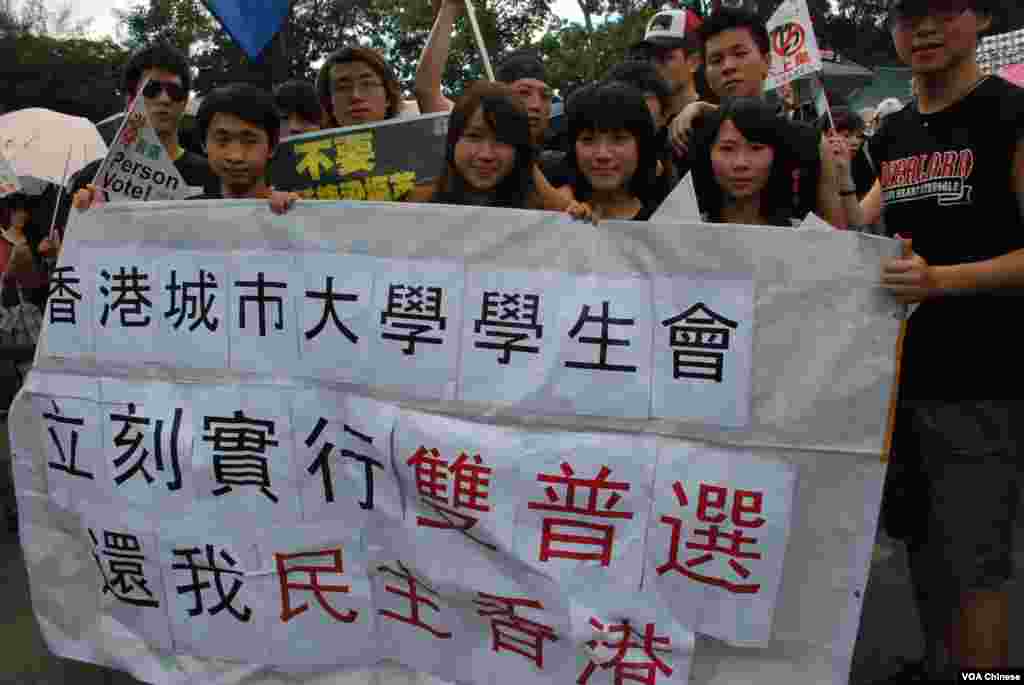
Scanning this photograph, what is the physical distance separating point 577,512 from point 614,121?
1.03m

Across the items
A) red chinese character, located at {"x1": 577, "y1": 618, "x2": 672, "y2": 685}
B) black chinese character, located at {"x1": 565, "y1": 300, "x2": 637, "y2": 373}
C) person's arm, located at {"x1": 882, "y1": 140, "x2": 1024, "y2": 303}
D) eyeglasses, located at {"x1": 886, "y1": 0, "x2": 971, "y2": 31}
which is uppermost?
eyeglasses, located at {"x1": 886, "y1": 0, "x2": 971, "y2": 31}

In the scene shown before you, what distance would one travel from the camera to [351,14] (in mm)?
37219

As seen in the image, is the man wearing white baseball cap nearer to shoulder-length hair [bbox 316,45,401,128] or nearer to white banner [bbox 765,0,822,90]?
white banner [bbox 765,0,822,90]

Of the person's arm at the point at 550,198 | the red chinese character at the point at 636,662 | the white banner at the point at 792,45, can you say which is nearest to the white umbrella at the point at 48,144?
the person's arm at the point at 550,198

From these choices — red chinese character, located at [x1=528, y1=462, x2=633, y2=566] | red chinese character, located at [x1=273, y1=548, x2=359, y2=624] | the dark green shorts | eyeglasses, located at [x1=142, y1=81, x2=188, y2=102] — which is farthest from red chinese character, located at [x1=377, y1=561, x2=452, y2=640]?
eyeglasses, located at [x1=142, y1=81, x2=188, y2=102]

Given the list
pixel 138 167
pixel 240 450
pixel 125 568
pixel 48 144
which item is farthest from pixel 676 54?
pixel 48 144

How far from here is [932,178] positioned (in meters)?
2.16

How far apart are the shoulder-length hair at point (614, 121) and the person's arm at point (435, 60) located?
81cm

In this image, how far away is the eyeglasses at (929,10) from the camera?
2.11 m

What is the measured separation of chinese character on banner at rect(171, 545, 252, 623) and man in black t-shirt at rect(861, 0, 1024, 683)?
1.75 metres

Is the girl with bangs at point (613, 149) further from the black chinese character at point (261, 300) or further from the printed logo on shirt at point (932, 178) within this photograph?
the black chinese character at point (261, 300)

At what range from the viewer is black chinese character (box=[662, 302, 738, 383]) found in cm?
207

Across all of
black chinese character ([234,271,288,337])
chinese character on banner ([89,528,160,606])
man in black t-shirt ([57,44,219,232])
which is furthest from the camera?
man in black t-shirt ([57,44,219,232])

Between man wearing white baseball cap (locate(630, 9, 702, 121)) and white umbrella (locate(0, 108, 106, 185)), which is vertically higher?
man wearing white baseball cap (locate(630, 9, 702, 121))
